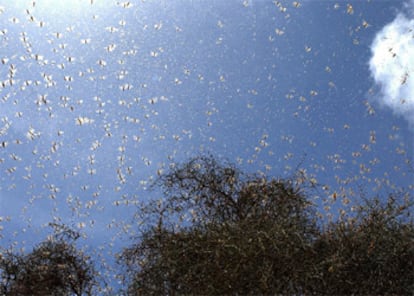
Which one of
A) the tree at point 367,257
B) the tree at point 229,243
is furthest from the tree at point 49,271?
the tree at point 367,257

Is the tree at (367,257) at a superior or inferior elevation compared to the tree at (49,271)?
inferior

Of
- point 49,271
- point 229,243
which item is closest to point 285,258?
point 229,243

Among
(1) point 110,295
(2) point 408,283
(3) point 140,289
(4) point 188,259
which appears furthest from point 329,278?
(1) point 110,295

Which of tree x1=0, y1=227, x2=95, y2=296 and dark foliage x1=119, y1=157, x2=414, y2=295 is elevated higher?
tree x1=0, y1=227, x2=95, y2=296

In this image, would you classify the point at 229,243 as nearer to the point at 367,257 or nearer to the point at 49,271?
the point at 367,257

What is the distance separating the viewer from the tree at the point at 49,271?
19906mm

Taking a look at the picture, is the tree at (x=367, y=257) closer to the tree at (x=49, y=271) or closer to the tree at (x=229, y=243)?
the tree at (x=229, y=243)

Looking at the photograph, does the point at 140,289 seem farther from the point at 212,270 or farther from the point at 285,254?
the point at 285,254

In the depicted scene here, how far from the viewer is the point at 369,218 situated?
14.5 metres

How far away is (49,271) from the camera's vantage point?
20.3 meters

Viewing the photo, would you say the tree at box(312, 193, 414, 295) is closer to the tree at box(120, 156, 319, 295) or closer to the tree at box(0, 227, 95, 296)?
the tree at box(120, 156, 319, 295)

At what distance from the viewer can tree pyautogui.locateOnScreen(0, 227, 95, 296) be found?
1991 centimetres

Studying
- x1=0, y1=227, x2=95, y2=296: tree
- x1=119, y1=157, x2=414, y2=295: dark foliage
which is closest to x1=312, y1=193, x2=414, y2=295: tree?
x1=119, y1=157, x2=414, y2=295: dark foliage

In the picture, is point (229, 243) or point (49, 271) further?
point (49, 271)
